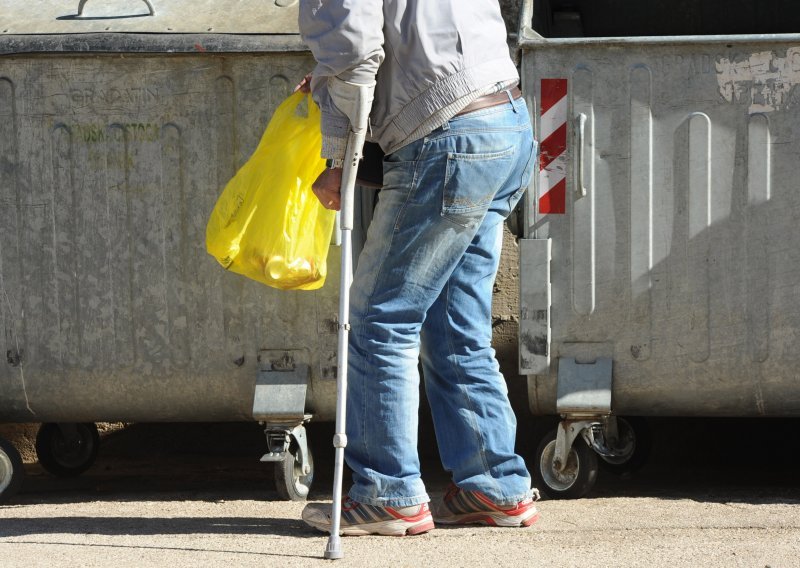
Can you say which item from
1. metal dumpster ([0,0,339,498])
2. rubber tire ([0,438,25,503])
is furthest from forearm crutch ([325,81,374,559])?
rubber tire ([0,438,25,503])

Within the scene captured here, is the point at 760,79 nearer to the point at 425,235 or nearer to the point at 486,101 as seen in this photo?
the point at 486,101

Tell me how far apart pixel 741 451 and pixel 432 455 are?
1298mm

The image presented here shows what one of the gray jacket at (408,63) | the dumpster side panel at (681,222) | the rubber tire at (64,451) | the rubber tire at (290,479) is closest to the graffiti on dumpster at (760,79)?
the dumpster side panel at (681,222)

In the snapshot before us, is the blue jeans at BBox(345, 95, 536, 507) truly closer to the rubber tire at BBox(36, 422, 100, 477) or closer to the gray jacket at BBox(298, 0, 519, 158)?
the gray jacket at BBox(298, 0, 519, 158)

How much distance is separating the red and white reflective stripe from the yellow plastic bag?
667mm

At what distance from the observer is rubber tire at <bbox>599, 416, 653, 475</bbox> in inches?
182

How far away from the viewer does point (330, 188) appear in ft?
10.4

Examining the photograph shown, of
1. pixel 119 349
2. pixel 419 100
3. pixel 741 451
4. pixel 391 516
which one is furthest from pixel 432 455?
pixel 419 100

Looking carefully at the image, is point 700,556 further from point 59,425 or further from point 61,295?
point 59,425

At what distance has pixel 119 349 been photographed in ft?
13.6

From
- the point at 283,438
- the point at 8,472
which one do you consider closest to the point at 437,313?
the point at 283,438

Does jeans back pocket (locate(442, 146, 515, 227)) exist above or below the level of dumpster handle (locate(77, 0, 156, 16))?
below

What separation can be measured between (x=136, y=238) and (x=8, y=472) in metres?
0.89

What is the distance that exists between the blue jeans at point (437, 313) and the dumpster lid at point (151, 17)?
3.62 ft
